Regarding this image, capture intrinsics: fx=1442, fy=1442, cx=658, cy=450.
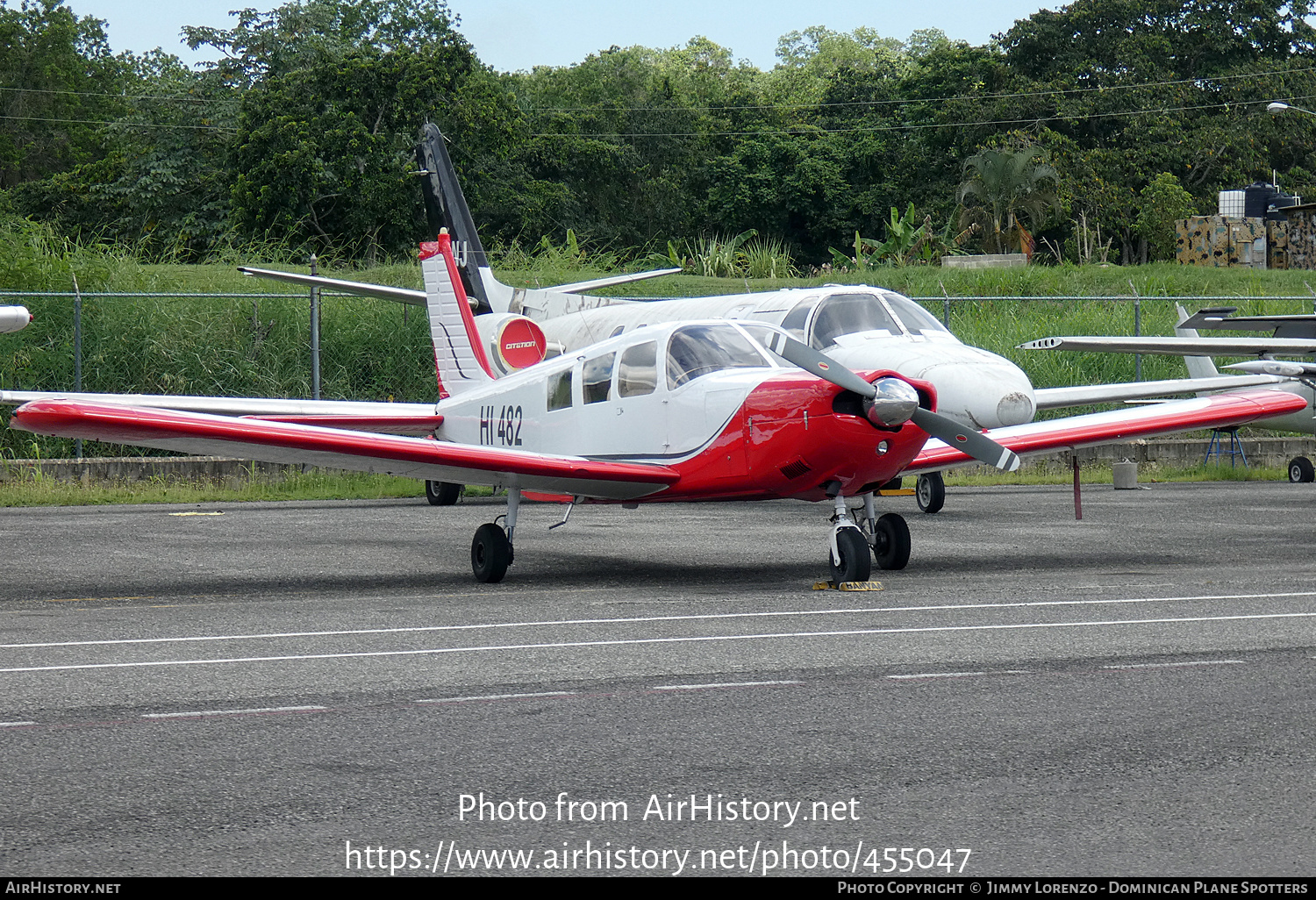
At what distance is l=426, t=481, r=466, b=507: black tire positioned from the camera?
63.4ft

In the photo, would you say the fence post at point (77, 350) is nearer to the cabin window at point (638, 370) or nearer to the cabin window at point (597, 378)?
the cabin window at point (597, 378)

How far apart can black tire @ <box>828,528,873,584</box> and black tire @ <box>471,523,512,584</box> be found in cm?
262

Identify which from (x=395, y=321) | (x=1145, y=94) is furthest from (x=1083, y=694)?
(x=1145, y=94)

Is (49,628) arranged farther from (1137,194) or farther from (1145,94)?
(1145,94)

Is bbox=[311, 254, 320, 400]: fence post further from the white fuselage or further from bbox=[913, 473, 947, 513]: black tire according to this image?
bbox=[913, 473, 947, 513]: black tire

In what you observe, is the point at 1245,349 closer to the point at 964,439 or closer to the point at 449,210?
the point at 964,439

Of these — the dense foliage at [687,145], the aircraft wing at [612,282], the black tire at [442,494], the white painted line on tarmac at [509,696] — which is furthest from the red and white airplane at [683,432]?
the dense foliage at [687,145]

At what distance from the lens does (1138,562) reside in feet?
39.9

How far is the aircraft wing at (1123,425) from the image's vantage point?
41.9 feet

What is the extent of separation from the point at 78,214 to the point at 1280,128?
142 feet

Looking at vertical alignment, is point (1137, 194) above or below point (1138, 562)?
above

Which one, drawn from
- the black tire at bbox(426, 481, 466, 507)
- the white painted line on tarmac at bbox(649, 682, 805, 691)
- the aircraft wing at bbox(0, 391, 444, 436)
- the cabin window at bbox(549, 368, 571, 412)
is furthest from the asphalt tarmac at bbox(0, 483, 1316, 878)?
the black tire at bbox(426, 481, 466, 507)

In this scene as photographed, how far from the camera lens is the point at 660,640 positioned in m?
8.22
